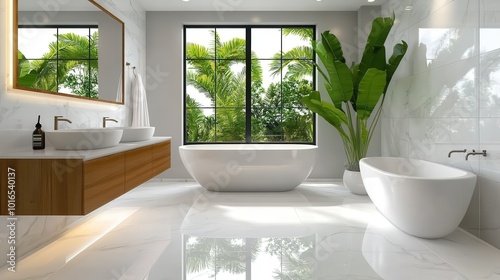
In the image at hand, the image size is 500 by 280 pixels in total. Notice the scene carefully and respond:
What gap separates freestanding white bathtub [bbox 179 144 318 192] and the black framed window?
1155 mm

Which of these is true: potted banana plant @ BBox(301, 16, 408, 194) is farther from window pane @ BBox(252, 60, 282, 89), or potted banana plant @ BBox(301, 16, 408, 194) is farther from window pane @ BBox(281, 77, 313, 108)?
window pane @ BBox(252, 60, 282, 89)

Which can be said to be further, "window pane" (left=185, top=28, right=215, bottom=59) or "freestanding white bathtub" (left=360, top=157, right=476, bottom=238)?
"window pane" (left=185, top=28, right=215, bottom=59)

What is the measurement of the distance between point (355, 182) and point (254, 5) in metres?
2.80

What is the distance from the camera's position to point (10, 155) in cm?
186

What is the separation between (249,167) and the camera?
4.26 meters

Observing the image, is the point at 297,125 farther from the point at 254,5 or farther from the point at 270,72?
the point at 254,5

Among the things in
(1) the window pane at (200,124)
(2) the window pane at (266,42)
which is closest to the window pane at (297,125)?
(2) the window pane at (266,42)

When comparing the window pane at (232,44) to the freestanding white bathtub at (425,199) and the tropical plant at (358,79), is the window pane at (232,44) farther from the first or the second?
the freestanding white bathtub at (425,199)

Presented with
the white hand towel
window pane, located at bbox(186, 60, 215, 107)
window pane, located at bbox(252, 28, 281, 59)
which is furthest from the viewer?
window pane, located at bbox(186, 60, 215, 107)

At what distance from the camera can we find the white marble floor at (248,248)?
2.15 m

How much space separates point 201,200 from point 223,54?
→ 311cm

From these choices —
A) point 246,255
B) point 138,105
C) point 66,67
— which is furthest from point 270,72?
point 246,255

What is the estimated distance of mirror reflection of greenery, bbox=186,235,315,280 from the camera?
2191 millimetres

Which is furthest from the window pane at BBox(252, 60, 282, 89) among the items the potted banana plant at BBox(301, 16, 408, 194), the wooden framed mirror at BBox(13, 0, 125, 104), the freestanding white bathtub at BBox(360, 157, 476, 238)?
the freestanding white bathtub at BBox(360, 157, 476, 238)
